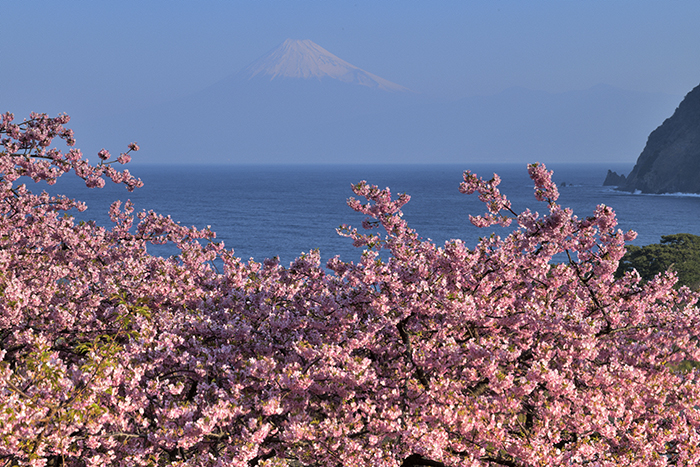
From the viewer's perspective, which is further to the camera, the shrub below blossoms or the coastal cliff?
the coastal cliff

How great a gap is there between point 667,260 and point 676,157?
149 m

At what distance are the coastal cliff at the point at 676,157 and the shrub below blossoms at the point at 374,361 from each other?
617ft

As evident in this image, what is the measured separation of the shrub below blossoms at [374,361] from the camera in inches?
225

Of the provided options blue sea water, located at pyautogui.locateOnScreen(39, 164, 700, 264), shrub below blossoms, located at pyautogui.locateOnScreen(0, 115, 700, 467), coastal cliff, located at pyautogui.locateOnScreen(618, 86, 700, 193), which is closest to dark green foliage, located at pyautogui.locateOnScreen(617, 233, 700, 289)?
blue sea water, located at pyautogui.locateOnScreen(39, 164, 700, 264)

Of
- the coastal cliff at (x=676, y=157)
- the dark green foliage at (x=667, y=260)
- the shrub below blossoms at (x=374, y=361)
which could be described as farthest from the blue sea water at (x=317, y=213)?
the shrub below blossoms at (x=374, y=361)

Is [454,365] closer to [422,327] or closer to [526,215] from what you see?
[422,327]

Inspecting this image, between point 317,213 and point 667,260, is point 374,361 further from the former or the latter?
point 317,213

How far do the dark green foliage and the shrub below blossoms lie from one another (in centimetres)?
4318

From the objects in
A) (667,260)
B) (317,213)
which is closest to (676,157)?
(317,213)

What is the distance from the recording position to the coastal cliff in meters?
169

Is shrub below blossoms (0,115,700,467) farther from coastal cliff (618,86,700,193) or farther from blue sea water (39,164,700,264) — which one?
coastal cliff (618,86,700,193)

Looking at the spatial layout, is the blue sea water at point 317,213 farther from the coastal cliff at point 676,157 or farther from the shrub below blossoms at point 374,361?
the shrub below blossoms at point 374,361

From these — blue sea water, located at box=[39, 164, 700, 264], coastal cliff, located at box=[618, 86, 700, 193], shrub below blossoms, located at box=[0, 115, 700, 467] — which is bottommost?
blue sea water, located at box=[39, 164, 700, 264]

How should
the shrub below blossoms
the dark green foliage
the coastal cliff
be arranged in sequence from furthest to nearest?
the coastal cliff < the dark green foliage < the shrub below blossoms
